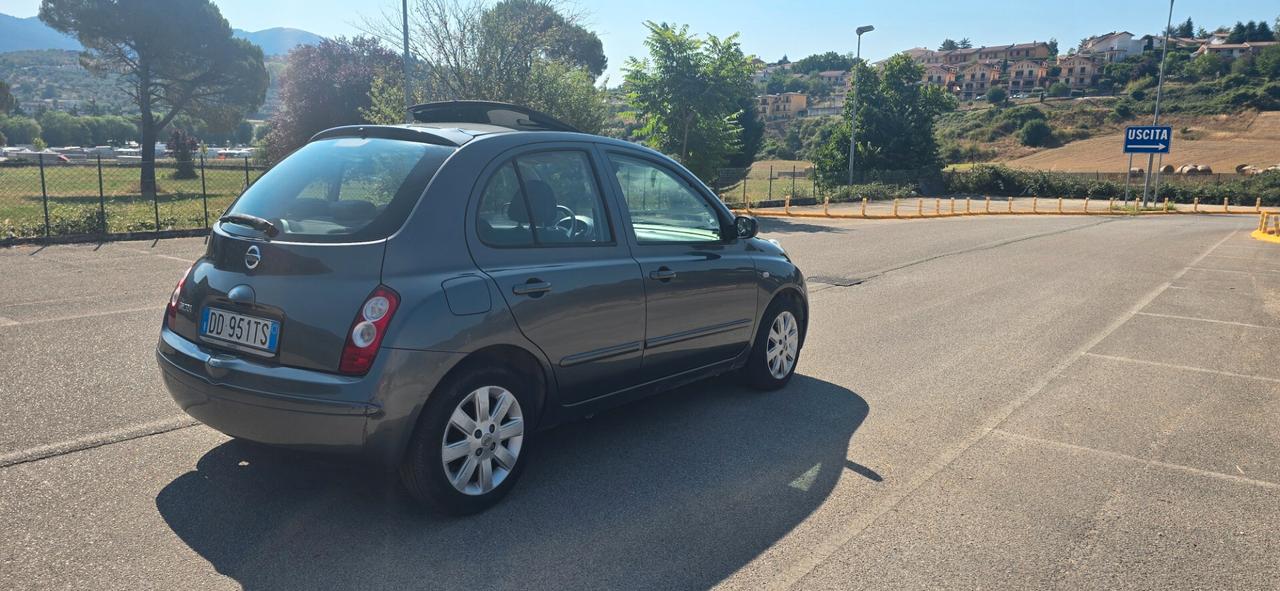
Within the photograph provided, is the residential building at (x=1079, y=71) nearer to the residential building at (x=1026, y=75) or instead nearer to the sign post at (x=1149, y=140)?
the residential building at (x=1026, y=75)

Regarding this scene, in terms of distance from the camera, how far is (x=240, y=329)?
3580mm

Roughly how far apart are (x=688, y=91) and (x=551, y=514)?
23274 millimetres

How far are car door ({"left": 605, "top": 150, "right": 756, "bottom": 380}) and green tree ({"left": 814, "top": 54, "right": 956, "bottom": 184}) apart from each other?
48794 millimetres

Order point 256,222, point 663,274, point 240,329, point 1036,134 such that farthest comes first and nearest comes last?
point 1036,134
point 663,274
point 256,222
point 240,329

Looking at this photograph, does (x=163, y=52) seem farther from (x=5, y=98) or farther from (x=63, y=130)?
(x=63, y=130)

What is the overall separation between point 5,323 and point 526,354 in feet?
19.7

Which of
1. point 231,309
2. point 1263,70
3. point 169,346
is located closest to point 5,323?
point 169,346

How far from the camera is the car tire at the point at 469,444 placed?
3.51 metres

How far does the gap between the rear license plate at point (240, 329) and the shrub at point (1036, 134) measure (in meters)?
99.5

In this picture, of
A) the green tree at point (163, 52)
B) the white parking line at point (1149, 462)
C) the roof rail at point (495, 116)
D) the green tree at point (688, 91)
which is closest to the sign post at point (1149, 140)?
the green tree at point (688, 91)

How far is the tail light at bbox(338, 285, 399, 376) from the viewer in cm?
333

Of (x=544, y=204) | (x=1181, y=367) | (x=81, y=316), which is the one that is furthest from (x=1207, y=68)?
(x=544, y=204)

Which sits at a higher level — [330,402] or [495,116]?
[495,116]

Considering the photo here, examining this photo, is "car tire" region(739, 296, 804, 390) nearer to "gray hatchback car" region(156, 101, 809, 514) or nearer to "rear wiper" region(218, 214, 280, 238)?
"gray hatchback car" region(156, 101, 809, 514)
